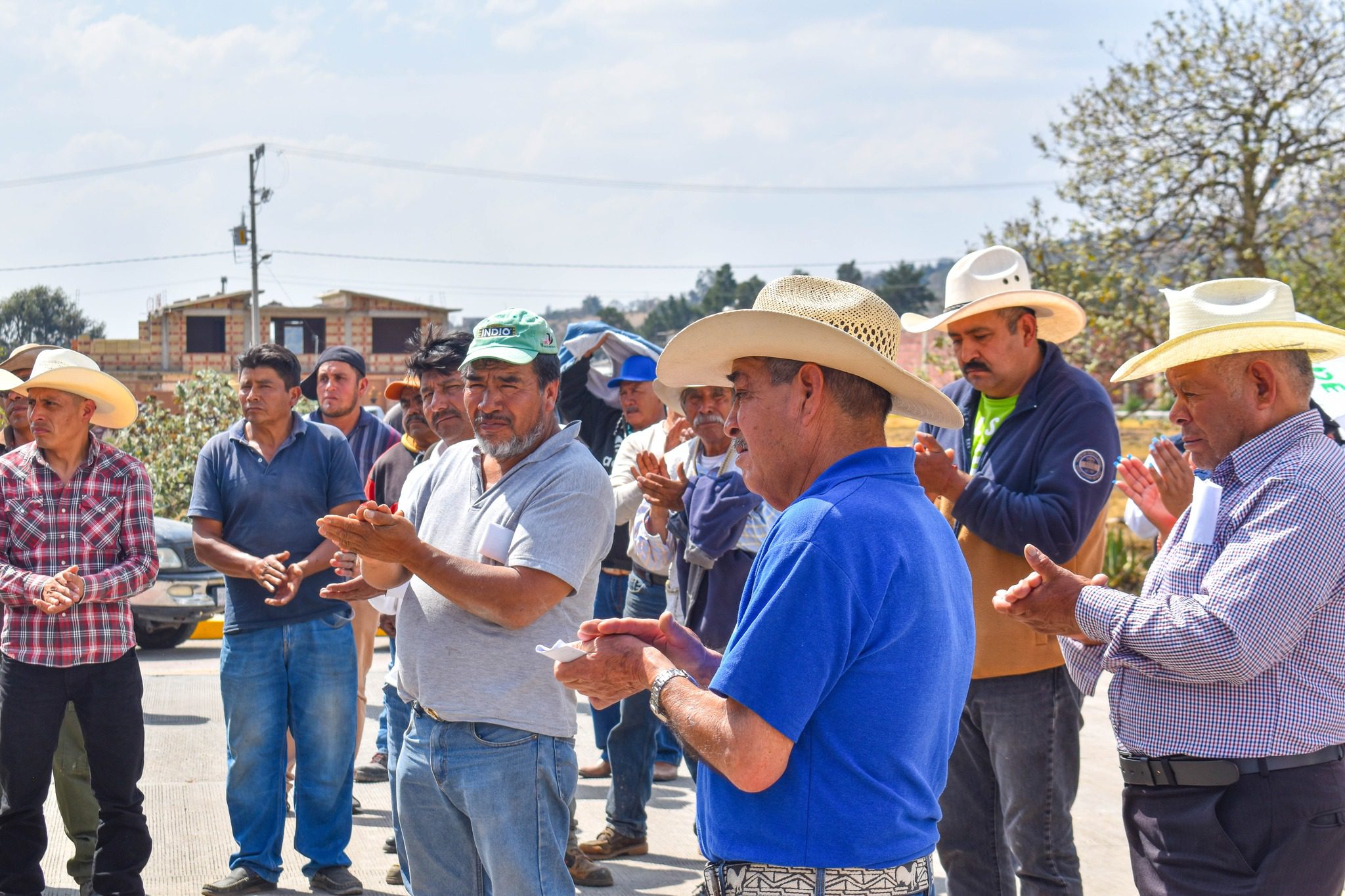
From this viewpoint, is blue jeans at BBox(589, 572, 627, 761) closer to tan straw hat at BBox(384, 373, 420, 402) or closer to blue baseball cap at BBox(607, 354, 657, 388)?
blue baseball cap at BBox(607, 354, 657, 388)

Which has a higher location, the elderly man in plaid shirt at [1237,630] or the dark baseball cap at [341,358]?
the dark baseball cap at [341,358]

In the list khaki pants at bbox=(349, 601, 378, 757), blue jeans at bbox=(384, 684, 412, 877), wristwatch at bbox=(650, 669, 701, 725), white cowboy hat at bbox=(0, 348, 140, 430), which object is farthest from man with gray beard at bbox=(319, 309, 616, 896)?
khaki pants at bbox=(349, 601, 378, 757)

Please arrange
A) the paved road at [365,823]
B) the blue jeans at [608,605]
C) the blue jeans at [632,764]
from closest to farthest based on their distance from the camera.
Result: 1. the paved road at [365,823]
2. the blue jeans at [632,764]
3. the blue jeans at [608,605]

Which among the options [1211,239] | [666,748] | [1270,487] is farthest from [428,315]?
[1270,487]

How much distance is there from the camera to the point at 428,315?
5584 cm

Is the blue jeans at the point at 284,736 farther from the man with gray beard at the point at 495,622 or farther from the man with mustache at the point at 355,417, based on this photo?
the man with gray beard at the point at 495,622

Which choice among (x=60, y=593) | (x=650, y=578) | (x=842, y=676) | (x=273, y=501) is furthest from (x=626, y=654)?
(x=650, y=578)

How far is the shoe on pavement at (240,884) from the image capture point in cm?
542

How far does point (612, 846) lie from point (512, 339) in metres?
2.94

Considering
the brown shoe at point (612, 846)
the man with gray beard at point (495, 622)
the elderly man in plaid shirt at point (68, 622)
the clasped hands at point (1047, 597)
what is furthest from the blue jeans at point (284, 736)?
the clasped hands at point (1047, 597)

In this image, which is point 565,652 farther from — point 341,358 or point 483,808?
point 341,358

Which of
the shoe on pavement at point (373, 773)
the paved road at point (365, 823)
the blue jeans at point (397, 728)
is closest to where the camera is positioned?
the blue jeans at point (397, 728)

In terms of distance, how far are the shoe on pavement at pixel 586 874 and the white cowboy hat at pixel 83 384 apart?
8.75 ft

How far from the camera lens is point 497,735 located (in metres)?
3.71
